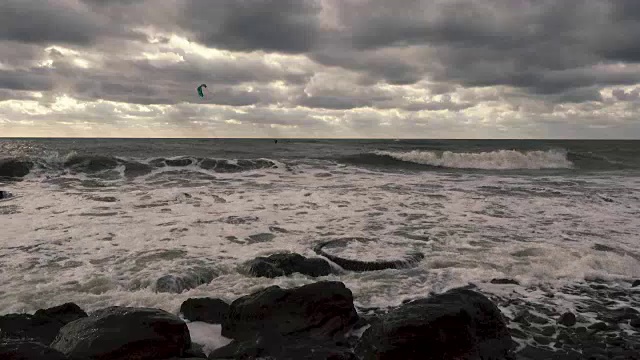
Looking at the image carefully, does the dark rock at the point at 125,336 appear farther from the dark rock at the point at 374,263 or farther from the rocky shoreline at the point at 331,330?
the dark rock at the point at 374,263

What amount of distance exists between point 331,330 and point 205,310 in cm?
145

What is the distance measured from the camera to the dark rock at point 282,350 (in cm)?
410

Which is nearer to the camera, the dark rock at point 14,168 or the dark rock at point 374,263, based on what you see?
the dark rock at point 374,263

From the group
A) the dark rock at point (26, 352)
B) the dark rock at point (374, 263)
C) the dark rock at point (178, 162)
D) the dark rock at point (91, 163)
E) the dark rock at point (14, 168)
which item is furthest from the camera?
the dark rock at point (178, 162)

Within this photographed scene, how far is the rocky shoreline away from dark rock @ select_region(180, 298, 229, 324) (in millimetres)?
11

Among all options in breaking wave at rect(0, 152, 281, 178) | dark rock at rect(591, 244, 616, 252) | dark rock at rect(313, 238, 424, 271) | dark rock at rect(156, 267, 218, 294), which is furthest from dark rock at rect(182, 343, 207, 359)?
breaking wave at rect(0, 152, 281, 178)

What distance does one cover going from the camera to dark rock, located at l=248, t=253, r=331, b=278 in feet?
20.8

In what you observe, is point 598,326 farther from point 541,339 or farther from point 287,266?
point 287,266

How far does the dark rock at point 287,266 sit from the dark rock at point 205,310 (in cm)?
125

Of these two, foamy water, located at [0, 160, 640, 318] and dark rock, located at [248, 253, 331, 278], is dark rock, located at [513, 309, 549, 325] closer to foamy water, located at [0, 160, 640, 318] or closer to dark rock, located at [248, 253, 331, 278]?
foamy water, located at [0, 160, 640, 318]

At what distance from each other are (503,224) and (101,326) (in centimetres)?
838

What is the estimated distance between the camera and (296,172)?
23.4m

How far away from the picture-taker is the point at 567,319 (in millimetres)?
4902

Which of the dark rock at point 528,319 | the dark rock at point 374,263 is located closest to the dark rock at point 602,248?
the dark rock at point 374,263
